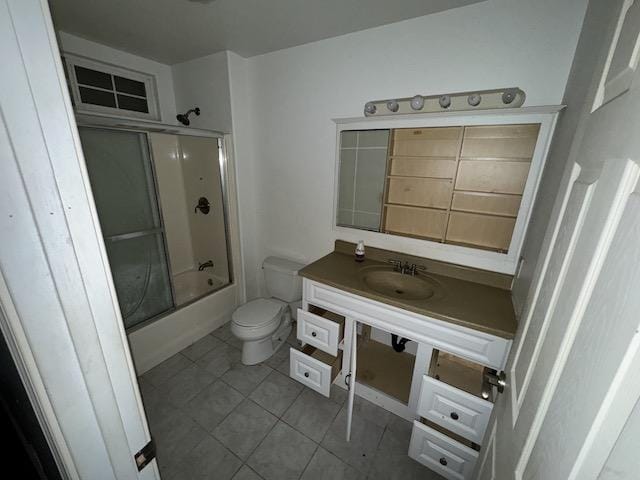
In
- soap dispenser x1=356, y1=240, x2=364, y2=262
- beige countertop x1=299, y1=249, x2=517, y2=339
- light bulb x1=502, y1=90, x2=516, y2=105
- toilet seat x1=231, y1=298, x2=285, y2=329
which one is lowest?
toilet seat x1=231, y1=298, x2=285, y2=329

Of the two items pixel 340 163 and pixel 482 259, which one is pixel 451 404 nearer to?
pixel 482 259

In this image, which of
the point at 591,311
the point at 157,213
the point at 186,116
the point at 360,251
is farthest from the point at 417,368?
the point at 186,116

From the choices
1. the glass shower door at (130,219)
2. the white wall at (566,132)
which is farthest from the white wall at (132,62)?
the white wall at (566,132)

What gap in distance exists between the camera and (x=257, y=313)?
6.23 ft

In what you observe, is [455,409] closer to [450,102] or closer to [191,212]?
[450,102]

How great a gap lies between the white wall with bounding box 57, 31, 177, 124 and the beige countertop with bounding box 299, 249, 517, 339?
6.53 ft

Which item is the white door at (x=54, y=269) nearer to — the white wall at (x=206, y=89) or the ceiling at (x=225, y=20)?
the ceiling at (x=225, y=20)

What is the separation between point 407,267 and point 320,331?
68 centimetres

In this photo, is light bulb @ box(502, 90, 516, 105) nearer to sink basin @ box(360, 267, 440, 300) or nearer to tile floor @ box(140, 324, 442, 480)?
sink basin @ box(360, 267, 440, 300)

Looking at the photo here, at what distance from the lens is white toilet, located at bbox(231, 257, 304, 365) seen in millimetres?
1800

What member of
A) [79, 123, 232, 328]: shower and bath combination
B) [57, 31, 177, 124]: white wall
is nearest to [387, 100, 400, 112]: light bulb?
[79, 123, 232, 328]: shower and bath combination

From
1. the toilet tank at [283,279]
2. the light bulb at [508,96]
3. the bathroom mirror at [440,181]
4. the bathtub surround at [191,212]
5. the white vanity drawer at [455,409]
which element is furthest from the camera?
the bathtub surround at [191,212]

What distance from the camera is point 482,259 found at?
1435 millimetres

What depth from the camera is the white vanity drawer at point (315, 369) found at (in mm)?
1513
